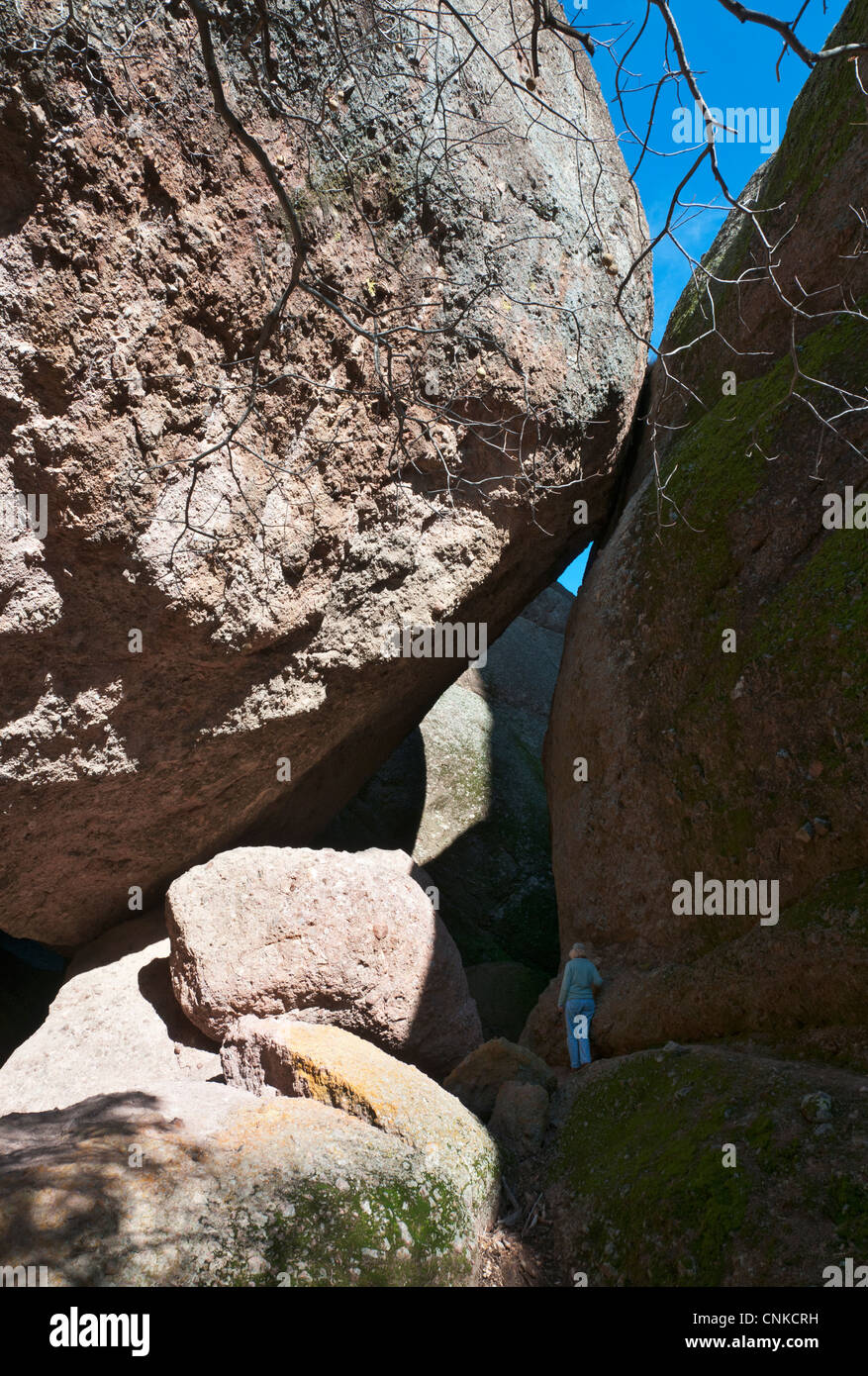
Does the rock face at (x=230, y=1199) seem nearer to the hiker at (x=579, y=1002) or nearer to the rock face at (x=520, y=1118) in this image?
the rock face at (x=520, y=1118)

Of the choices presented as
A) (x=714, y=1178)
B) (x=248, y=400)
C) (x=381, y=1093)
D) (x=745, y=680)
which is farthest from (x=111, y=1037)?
(x=745, y=680)

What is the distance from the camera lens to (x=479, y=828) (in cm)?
1119

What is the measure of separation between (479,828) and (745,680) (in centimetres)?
624

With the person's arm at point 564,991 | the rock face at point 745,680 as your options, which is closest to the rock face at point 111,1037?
the person's arm at point 564,991

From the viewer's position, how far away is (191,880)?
6461 mm

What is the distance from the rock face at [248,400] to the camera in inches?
192

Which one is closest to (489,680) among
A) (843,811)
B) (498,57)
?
(498,57)

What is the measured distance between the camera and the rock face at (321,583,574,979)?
995cm

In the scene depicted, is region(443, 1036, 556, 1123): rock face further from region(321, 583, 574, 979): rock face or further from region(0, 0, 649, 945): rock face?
region(321, 583, 574, 979): rock face

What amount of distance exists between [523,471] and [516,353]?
0.92 meters

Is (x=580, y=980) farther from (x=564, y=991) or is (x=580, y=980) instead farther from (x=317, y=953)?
(x=317, y=953)

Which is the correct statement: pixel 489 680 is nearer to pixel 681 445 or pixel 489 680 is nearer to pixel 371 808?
pixel 371 808

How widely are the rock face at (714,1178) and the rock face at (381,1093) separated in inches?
16.6

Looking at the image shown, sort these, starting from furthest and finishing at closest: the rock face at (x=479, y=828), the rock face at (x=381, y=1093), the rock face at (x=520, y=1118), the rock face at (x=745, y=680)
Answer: the rock face at (x=479, y=828) < the rock face at (x=745, y=680) < the rock face at (x=520, y=1118) < the rock face at (x=381, y=1093)
